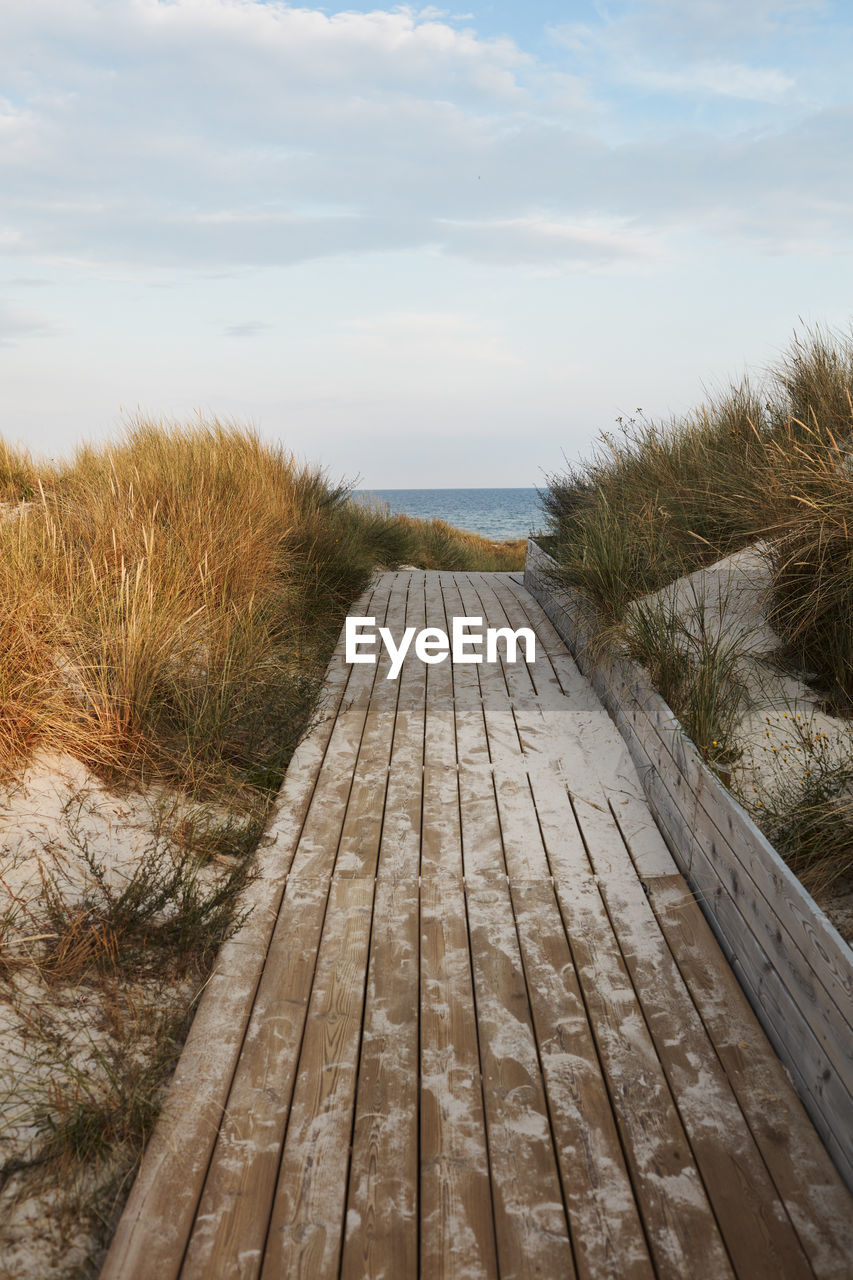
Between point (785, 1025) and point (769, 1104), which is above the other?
point (785, 1025)

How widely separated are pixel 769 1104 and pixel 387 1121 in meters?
0.83

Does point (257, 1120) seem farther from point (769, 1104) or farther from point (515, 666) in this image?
point (515, 666)

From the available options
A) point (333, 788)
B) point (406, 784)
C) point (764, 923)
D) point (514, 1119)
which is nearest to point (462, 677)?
point (406, 784)

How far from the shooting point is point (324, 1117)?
5.74ft

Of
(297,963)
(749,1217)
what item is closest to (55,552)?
(297,963)

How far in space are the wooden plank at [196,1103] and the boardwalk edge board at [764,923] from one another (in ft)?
4.13

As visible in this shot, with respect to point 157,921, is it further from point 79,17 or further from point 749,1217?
point 79,17

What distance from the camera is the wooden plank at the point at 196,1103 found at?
1.46 meters

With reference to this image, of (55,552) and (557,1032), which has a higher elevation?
(55,552)

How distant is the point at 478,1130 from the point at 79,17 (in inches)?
275

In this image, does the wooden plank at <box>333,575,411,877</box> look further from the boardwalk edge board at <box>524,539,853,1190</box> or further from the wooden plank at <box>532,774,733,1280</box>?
the boardwalk edge board at <box>524,539,853,1190</box>

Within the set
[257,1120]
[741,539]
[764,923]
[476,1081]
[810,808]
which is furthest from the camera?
[741,539]

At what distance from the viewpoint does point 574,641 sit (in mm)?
4977

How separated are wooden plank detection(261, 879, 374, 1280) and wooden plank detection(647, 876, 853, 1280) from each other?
33.7 inches
